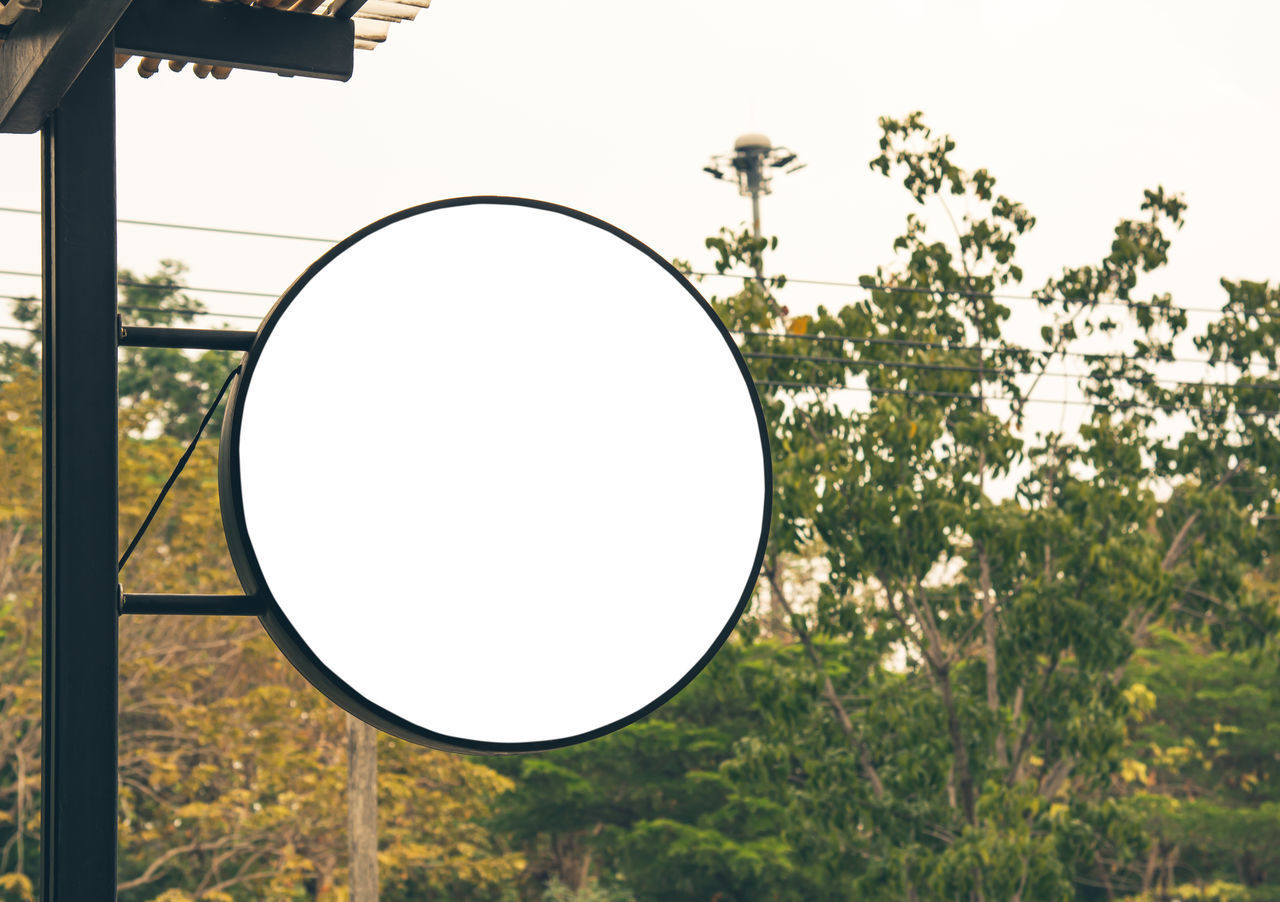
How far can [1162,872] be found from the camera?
17.2 metres

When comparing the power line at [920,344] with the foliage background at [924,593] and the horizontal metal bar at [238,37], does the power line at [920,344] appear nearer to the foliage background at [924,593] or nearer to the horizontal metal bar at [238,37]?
the foliage background at [924,593]

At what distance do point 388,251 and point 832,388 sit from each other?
324 inches

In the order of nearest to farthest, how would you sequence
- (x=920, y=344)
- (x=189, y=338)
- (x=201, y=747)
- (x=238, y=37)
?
(x=189, y=338) < (x=238, y=37) < (x=920, y=344) < (x=201, y=747)

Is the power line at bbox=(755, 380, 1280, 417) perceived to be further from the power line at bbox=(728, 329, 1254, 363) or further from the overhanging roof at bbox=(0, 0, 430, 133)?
the overhanging roof at bbox=(0, 0, 430, 133)

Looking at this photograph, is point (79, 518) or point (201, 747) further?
point (201, 747)

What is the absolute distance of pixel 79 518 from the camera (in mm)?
1001

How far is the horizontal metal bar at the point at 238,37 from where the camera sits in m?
1.15

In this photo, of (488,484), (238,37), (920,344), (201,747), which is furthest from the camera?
(201,747)

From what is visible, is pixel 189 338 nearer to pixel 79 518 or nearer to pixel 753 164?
pixel 79 518

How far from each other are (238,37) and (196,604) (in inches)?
20.9

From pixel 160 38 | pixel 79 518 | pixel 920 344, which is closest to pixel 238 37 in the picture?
pixel 160 38

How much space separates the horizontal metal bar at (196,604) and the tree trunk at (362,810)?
32.5 ft

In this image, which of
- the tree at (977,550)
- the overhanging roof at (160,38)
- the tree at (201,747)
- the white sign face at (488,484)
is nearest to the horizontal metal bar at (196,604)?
the white sign face at (488,484)

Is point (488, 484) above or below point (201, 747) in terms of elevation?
above
